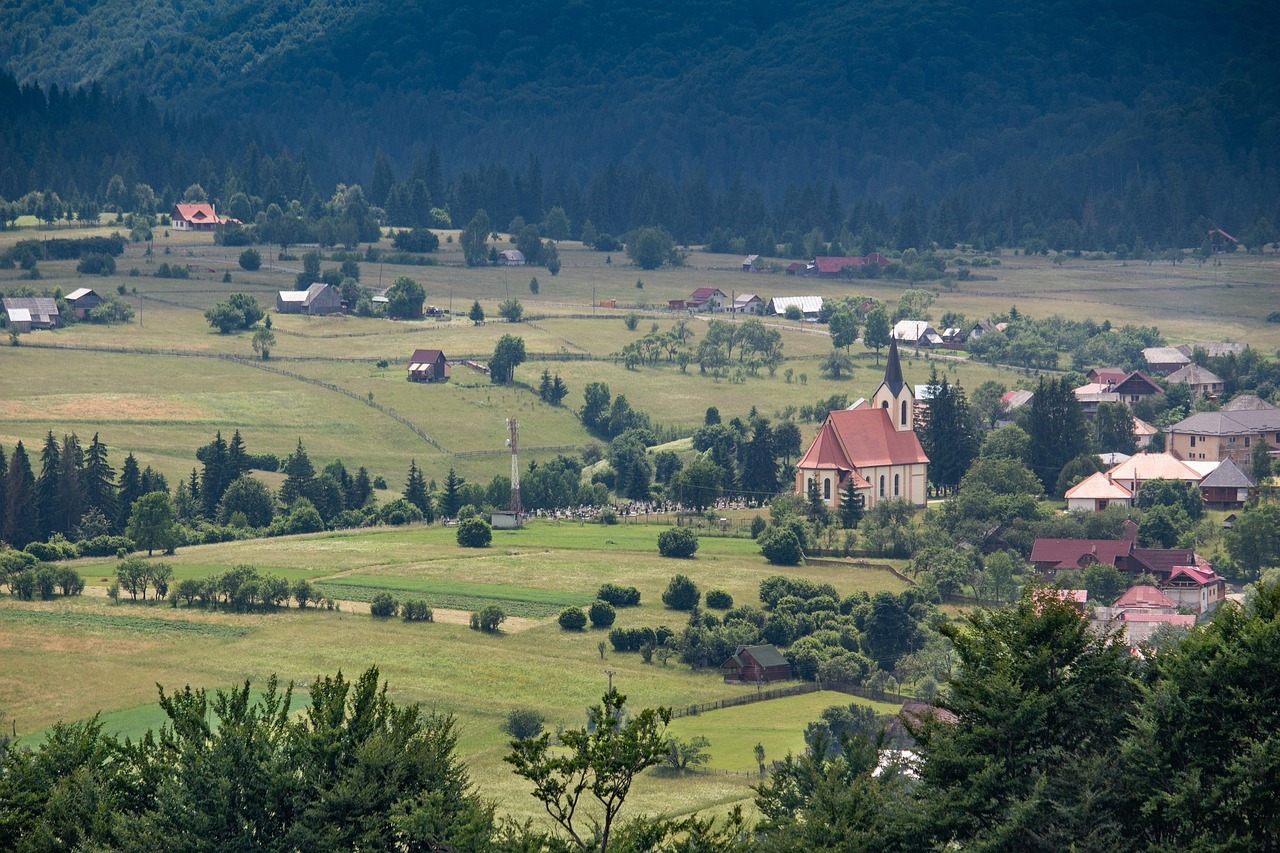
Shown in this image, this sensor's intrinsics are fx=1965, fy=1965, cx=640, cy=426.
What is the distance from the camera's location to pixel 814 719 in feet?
263

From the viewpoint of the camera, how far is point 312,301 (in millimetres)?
181875

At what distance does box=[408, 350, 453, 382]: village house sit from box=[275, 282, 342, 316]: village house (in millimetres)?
26115

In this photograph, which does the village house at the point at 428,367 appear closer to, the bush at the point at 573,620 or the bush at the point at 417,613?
the bush at the point at 417,613

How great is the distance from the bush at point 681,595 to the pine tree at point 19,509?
1603 inches

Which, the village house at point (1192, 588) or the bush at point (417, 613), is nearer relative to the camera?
the bush at point (417, 613)

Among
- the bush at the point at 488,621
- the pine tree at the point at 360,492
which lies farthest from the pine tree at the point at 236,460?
the bush at the point at 488,621

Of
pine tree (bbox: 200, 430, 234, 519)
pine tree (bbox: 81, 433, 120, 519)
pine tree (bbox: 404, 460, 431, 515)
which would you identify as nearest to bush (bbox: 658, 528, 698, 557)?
pine tree (bbox: 404, 460, 431, 515)

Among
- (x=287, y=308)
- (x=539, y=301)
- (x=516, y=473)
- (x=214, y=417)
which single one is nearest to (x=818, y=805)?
(x=516, y=473)

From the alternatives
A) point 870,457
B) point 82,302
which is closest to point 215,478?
point 870,457

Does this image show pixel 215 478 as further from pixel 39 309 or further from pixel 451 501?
pixel 39 309

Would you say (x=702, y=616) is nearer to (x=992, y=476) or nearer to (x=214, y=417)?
(x=992, y=476)

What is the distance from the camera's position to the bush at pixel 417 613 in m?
93.9

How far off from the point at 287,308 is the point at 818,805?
14484 cm

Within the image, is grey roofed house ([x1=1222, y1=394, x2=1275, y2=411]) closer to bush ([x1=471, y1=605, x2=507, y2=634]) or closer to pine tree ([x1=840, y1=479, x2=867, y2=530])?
pine tree ([x1=840, y1=479, x2=867, y2=530])
